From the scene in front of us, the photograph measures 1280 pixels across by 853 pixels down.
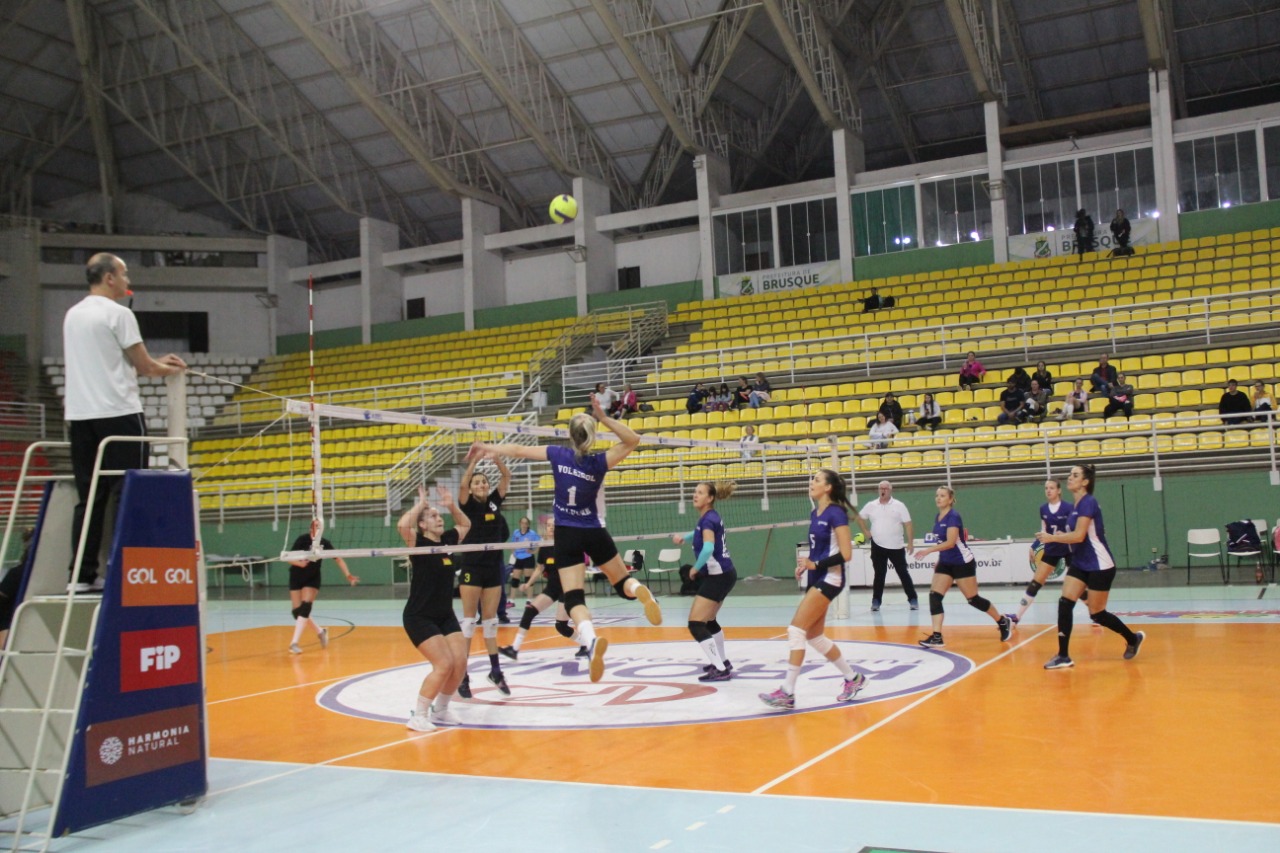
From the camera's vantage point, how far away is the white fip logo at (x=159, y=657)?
20.3 feet

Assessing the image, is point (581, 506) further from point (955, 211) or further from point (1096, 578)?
point (955, 211)

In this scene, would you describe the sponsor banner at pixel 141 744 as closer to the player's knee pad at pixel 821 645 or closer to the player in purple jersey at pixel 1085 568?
the player's knee pad at pixel 821 645

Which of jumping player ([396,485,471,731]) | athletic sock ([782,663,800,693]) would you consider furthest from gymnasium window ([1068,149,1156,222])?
jumping player ([396,485,471,731])

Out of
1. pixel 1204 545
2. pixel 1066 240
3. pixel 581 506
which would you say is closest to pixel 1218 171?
pixel 1066 240

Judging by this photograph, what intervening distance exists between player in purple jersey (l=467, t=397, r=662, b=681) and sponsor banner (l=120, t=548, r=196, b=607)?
7.03 ft

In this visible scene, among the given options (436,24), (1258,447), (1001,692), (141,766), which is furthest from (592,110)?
(141,766)

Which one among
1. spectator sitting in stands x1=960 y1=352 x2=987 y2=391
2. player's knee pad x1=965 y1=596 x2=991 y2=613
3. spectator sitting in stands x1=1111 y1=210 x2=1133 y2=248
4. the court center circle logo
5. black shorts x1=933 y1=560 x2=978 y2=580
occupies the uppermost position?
spectator sitting in stands x1=1111 y1=210 x2=1133 y2=248

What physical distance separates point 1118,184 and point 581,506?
1051 inches

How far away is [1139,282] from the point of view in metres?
26.1

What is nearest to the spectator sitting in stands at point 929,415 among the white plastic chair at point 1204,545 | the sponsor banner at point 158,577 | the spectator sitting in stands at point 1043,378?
the spectator sitting in stands at point 1043,378

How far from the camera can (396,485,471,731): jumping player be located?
27.3 feet

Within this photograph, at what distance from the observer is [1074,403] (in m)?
21.3

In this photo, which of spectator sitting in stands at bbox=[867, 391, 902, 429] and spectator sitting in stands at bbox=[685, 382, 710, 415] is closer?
spectator sitting in stands at bbox=[867, 391, 902, 429]

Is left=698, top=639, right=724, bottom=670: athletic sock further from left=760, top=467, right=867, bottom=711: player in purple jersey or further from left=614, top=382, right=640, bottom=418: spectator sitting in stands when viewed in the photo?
left=614, top=382, right=640, bottom=418: spectator sitting in stands
